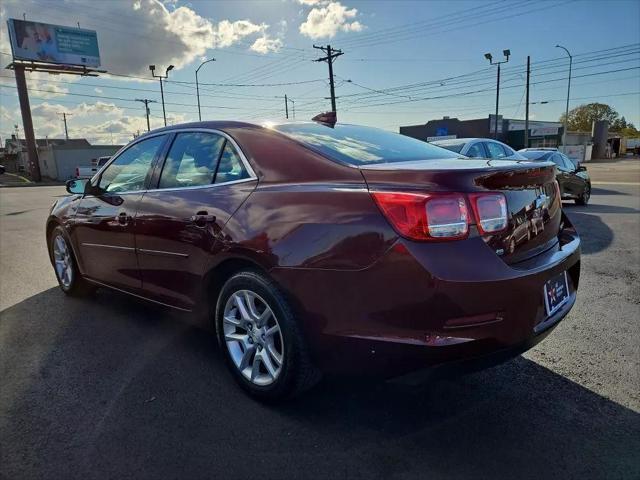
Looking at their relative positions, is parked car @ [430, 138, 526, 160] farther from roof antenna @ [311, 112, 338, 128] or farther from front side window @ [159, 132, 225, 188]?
front side window @ [159, 132, 225, 188]

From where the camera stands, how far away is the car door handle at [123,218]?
12.0 ft

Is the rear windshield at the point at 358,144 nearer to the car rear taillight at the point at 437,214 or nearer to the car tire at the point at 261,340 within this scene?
the car rear taillight at the point at 437,214

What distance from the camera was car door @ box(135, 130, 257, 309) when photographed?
9.47 feet

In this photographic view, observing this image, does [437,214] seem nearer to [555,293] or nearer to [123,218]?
[555,293]

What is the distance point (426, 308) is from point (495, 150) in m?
8.43

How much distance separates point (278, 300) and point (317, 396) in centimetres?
72

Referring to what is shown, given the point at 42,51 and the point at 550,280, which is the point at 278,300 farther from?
the point at 42,51

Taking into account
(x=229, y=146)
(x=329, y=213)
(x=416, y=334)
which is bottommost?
(x=416, y=334)

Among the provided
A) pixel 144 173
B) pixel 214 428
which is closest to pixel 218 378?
pixel 214 428

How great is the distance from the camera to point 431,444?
2.36 m

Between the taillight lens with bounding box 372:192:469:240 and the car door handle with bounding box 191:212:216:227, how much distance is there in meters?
1.19

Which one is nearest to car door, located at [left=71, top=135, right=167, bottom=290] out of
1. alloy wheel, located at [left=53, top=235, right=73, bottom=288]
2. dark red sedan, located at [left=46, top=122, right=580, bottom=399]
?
dark red sedan, located at [left=46, top=122, right=580, bottom=399]

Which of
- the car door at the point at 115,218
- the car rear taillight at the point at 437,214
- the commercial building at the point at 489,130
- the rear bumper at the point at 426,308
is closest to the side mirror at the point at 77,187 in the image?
the car door at the point at 115,218

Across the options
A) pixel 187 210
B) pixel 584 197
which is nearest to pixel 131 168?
pixel 187 210
